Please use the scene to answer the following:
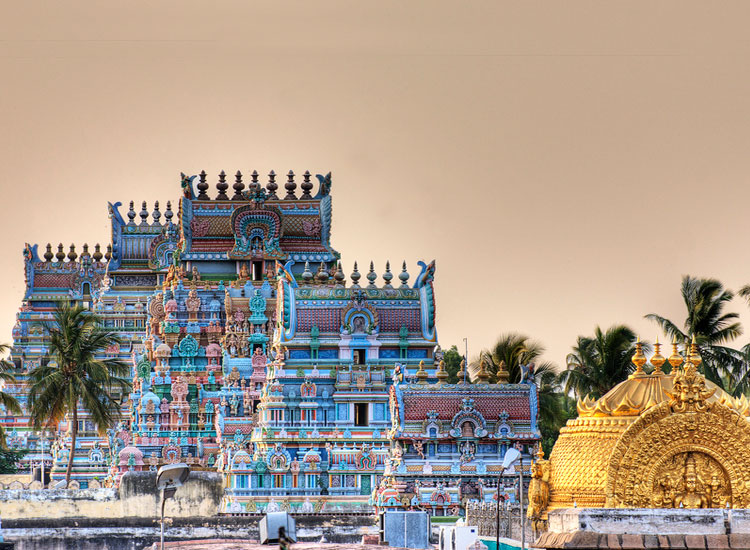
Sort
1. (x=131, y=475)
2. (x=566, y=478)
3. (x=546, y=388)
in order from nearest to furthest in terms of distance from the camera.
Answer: (x=566, y=478) → (x=131, y=475) → (x=546, y=388)

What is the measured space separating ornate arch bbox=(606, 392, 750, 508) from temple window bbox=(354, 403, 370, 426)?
50.0 meters

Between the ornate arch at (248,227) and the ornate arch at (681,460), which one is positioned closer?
the ornate arch at (681,460)

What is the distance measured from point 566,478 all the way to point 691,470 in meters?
2.18

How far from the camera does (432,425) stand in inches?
2778

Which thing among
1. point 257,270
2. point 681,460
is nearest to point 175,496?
point 257,270

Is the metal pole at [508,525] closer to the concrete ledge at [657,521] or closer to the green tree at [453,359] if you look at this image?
the concrete ledge at [657,521]

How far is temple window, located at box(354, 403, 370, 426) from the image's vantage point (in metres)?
78.9

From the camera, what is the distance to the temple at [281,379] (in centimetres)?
7112

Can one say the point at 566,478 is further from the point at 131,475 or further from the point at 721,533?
the point at 131,475

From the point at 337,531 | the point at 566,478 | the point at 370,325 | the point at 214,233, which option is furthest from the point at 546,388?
the point at 566,478

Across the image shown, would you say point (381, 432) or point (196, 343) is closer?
point (381, 432)

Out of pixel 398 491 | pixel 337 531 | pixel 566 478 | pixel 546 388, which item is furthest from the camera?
pixel 546 388

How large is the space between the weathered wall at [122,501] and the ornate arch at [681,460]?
45780 mm

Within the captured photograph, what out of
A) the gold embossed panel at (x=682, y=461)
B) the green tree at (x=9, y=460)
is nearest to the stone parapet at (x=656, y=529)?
the gold embossed panel at (x=682, y=461)
